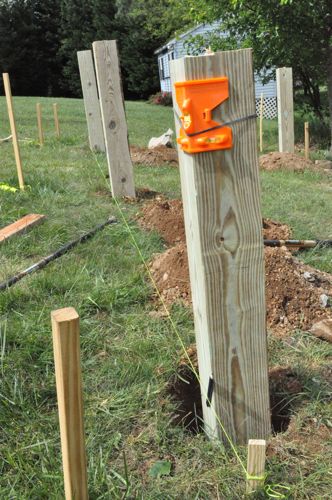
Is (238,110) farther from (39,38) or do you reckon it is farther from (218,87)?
(39,38)

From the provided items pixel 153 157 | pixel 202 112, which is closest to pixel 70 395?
pixel 202 112

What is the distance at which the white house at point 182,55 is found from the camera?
1013 inches

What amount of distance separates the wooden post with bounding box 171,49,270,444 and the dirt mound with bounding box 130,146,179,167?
22.7 feet

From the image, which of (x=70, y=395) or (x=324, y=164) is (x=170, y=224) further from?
(x=324, y=164)

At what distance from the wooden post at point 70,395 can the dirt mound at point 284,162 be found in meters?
8.37

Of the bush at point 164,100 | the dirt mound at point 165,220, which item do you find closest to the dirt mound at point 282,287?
the dirt mound at point 165,220

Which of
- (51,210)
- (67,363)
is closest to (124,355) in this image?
(67,363)

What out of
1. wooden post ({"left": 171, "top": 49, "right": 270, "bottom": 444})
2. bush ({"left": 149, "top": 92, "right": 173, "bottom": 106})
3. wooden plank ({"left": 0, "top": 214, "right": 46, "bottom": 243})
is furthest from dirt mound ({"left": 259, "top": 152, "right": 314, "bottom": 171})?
bush ({"left": 149, "top": 92, "right": 173, "bottom": 106})

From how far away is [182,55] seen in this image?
24.8m

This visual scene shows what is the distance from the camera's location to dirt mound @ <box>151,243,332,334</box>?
3.21 m

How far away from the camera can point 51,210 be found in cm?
536

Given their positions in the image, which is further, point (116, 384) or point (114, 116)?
point (114, 116)

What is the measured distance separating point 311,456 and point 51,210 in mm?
3940

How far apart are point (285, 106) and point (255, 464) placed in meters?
9.07
